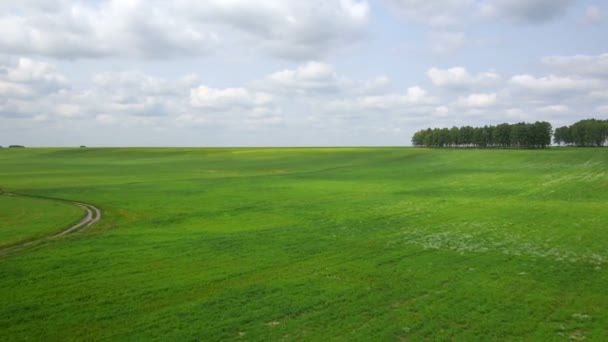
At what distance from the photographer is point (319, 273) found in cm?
1822

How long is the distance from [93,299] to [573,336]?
593 inches

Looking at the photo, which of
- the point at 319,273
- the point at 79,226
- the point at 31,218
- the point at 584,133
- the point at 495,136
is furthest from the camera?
the point at 584,133

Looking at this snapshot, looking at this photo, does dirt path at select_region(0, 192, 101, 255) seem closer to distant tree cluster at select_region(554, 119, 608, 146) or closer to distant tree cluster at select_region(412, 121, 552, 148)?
distant tree cluster at select_region(412, 121, 552, 148)

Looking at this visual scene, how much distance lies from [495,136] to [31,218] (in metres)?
160

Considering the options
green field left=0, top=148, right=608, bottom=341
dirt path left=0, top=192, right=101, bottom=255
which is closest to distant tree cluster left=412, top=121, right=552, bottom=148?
green field left=0, top=148, right=608, bottom=341

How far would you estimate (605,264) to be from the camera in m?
19.1

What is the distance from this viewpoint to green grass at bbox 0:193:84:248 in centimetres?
2541

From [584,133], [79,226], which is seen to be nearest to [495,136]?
[584,133]

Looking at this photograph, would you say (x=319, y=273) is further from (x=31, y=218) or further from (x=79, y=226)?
(x=31, y=218)

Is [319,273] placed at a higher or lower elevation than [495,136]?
lower

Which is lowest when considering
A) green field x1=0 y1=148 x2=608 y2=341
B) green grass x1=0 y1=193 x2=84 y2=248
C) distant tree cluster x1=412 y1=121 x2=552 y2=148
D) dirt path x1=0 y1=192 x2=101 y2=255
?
green field x1=0 y1=148 x2=608 y2=341

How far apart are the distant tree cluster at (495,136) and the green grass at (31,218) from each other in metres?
145

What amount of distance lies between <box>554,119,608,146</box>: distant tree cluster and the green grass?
18088cm

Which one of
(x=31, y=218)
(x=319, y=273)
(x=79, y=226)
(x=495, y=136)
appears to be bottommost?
(x=319, y=273)
